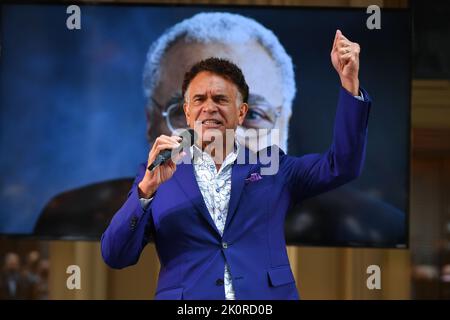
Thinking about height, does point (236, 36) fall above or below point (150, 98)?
above

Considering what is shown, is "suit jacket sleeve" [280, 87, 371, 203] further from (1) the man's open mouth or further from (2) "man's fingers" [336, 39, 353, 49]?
(1) the man's open mouth

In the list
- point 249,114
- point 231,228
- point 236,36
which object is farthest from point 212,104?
point 236,36

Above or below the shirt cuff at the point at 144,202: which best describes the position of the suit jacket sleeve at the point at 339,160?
above

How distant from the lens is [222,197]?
9.15 ft

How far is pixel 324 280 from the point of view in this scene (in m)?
4.87

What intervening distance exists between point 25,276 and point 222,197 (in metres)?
2.55

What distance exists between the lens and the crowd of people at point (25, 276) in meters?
4.93

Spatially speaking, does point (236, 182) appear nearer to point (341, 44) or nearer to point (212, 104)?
point (212, 104)

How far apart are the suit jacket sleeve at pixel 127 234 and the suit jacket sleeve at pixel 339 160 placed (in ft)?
Answer: 1.84

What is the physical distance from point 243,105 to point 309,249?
6.96ft

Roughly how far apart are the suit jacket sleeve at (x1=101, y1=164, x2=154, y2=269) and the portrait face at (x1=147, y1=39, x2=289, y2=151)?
1391 millimetres

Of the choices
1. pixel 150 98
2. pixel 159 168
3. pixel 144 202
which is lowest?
pixel 144 202

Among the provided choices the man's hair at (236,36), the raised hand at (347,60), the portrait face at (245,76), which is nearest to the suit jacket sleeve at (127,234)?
the raised hand at (347,60)

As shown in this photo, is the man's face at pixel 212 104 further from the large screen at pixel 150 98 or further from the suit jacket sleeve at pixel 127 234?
the large screen at pixel 150 98
